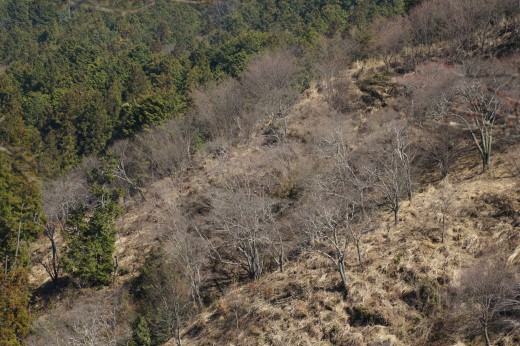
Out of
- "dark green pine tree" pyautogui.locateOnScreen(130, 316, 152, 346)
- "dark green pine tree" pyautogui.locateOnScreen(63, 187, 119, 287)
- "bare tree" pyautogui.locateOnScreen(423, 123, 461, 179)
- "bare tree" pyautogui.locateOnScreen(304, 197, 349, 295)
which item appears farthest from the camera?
"dark green pine tree" pyautogui.locateOnScreen(63, 187, 119, 287)

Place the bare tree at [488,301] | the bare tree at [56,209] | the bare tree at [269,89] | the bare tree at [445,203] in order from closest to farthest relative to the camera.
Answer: the bare tree at [488,301] → the bare tree at [445,203] → the bare tree at [56,209] → the bare tree at [269,89]

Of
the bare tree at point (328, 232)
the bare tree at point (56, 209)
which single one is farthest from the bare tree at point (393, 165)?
the bare tree at point (56, 209)

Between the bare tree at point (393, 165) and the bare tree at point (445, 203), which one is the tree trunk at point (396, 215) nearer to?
the bare tree at point (393, 165)

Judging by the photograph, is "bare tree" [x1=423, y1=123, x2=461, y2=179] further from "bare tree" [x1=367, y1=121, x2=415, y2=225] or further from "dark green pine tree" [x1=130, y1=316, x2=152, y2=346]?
"dark green pine tree" [x1=130, y1=316, x2=152, y2=346]

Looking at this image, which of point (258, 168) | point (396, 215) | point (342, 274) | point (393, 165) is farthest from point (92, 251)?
point (393, 165)

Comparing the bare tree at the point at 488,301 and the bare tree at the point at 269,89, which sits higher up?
the bare tree at the point at 269,89

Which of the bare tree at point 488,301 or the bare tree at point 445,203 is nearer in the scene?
the bare tree at point 488,301

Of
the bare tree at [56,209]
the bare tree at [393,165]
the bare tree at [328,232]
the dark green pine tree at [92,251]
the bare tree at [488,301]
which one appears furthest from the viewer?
the bare tree at [56,209]

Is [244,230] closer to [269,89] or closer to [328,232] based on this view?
[328,232]

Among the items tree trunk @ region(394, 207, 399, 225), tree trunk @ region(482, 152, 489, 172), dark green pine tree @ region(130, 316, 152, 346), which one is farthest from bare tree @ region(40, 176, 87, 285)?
tree trunk @ region(482, 152, 489, 172)
